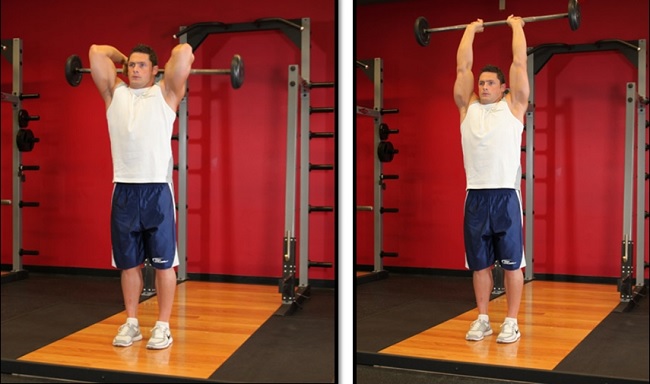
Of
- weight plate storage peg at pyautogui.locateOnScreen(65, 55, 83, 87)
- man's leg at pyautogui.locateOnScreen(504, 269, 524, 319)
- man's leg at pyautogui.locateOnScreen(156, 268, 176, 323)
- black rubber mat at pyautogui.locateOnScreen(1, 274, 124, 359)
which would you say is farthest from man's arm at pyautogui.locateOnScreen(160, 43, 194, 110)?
man's leg at pyautogui.locateOnScreen(504, 269, 524, 319)

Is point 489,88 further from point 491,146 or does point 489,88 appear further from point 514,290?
point 514,290

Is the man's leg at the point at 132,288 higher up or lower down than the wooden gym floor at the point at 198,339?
higher up

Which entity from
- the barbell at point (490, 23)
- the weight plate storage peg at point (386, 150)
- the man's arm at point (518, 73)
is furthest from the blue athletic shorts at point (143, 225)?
the man's arm at point (518, 73)

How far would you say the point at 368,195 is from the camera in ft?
9.39

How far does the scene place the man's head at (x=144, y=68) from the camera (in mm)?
2998

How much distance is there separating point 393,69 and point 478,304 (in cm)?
95

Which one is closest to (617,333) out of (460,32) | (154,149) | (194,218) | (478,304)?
(478,304)

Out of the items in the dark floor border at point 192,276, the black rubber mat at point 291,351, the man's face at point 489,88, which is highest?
the man's face at point 489,88

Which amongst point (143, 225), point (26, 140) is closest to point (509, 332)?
point (143, 225)

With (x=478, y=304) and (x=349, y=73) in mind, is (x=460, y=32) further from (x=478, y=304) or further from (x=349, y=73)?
(x=478, y=304)

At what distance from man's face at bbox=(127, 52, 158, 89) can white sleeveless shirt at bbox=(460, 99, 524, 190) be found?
1.29 m

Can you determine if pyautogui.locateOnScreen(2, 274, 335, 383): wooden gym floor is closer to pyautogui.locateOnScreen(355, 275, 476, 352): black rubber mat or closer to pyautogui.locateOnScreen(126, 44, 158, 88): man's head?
pyautogui.locateOnScreen(355, 275, 476, 352): black rubber mat

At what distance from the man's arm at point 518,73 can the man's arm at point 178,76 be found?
4.20ft

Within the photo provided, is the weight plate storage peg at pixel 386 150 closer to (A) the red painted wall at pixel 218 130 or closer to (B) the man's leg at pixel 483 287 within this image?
(A) the red painted wall at pixel 218 130
